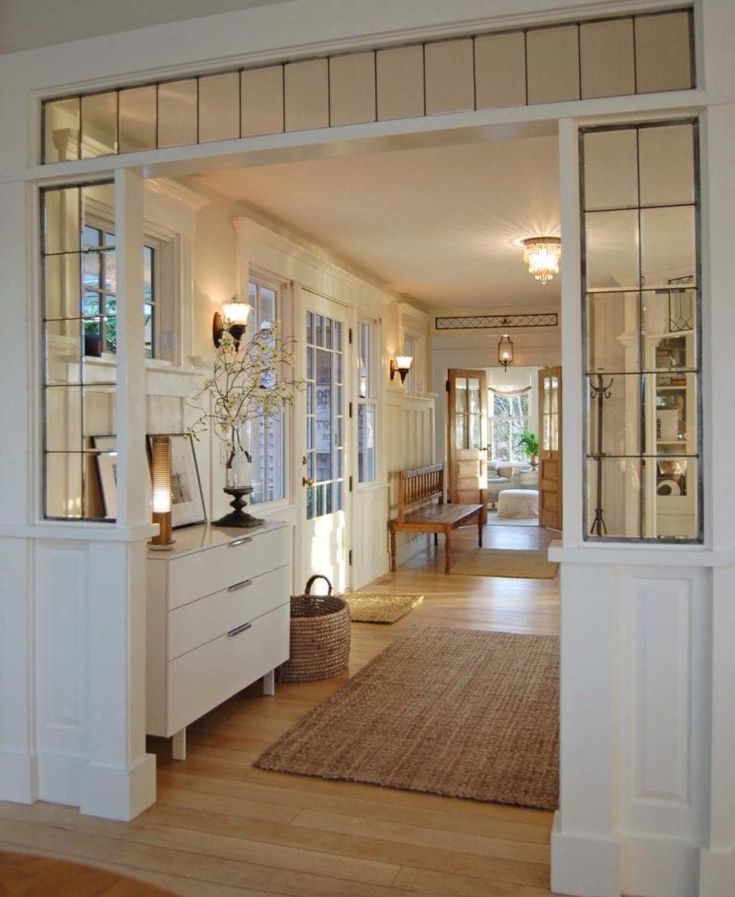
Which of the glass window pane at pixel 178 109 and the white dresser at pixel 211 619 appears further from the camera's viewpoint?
the white dresser at pixel 211 619

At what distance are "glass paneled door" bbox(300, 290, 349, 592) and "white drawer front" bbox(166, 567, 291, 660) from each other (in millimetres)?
1549

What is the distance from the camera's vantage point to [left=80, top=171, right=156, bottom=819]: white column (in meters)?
2.82

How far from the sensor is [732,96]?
2.23 m

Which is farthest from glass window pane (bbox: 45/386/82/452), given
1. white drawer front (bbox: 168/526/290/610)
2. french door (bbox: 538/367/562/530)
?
french door (bbox: 538/367/562/530)

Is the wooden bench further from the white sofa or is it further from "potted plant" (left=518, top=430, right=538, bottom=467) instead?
"potted plant" (left=518, top=430, right=538, bottom=467)

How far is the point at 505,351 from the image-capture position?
382 inches

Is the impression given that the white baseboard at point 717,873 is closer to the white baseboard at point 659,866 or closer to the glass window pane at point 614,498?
the white baseboard at point 659,866

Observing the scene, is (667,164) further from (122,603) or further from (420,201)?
(420,201)

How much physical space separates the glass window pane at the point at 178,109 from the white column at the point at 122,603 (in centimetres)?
33

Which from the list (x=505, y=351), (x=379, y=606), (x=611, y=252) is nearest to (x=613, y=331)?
(x=611, y=252)

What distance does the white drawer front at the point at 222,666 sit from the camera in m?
3.30

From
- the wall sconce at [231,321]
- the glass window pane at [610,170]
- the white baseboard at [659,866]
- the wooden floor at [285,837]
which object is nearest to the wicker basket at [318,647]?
the wooden floor at [285,837]

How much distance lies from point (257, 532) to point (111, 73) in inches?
79.6

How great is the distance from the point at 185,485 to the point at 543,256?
10.2 ft
